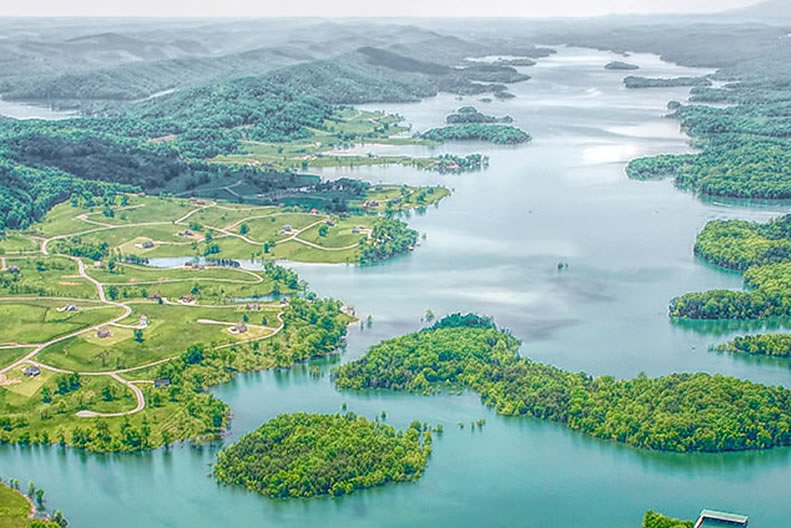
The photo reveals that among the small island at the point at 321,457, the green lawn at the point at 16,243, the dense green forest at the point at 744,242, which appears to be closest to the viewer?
the small island at the point at 321,457

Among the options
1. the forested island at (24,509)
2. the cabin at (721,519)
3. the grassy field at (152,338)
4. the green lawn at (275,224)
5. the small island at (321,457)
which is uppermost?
the green lawn at (275,224)

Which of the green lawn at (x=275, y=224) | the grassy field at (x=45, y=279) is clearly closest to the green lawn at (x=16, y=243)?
the grassy field at (x=45, y=279)

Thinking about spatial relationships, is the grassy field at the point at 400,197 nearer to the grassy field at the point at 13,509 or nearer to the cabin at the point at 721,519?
the grassy field at the point at 13,509

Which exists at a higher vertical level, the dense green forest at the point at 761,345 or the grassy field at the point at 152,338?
the dense green forest at the point at 761,345

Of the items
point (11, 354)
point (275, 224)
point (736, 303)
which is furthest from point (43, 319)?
point (736, 303)

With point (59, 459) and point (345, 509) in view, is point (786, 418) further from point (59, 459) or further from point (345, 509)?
point (59, 459)

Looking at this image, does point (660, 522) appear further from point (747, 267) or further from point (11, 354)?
point (11, 354)

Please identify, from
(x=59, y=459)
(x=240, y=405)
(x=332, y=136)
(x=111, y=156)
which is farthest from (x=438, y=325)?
(x=332, y=136)

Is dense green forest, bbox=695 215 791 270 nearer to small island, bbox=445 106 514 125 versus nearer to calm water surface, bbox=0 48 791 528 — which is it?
calm water surface, bbox=0 48 791 528
